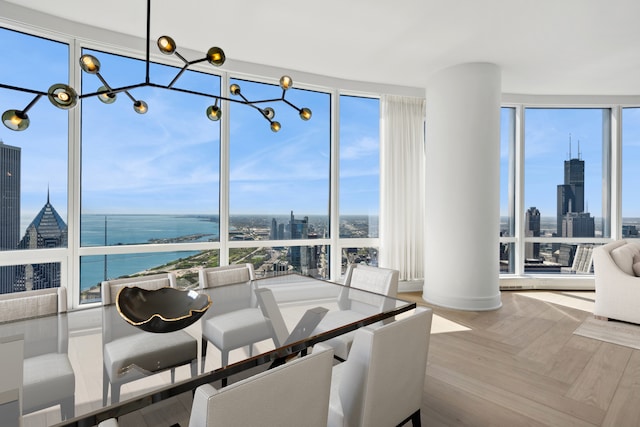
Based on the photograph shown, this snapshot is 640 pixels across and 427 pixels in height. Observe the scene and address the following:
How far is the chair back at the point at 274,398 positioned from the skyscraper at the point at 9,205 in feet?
11.1

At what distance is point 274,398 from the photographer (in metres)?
1.11

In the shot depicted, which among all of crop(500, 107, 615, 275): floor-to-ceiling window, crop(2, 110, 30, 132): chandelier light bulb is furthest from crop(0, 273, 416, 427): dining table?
crop(500, 107, 615, 275): floor-to-ceiling window

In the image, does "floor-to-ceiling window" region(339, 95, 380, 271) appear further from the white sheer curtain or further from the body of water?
the body of water

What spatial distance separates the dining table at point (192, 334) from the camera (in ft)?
3.94

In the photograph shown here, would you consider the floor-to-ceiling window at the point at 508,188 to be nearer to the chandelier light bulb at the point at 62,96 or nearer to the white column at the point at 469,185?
the white column at the point at 469,185

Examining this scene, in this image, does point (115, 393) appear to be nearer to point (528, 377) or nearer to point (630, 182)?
point (528, 377)

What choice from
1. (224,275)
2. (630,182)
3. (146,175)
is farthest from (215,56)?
(630,182)

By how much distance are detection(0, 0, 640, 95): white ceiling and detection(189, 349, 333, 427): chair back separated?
3.08 m

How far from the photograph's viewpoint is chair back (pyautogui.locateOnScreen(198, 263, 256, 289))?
9.13 feet

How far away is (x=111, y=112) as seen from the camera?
12.3 ft

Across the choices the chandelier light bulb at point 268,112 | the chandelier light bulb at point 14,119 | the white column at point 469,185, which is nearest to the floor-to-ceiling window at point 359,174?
the white column at point 469,185

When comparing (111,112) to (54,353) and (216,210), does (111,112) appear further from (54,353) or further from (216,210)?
(54,353)

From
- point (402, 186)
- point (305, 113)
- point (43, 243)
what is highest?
point (305, 113)

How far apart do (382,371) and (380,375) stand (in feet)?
0.06
